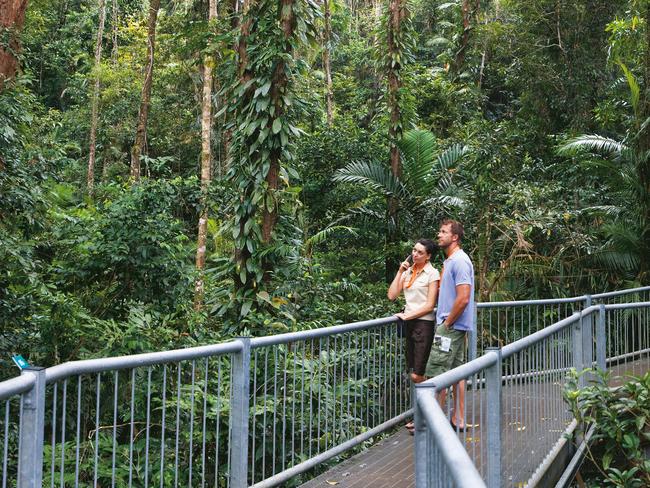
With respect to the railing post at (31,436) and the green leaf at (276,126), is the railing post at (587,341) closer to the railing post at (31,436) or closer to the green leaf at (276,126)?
the green leaf at (276,126)

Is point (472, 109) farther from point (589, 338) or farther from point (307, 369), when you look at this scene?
point (307, 369)

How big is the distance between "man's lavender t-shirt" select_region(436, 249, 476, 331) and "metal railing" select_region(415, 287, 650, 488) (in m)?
0.96

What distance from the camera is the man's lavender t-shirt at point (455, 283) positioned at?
7.04 meters

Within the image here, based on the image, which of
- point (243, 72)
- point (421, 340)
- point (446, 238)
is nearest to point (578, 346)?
point (421, 340)

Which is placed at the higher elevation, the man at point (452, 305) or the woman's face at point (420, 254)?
the woman's face at point (420, 254)

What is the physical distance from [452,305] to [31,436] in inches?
193

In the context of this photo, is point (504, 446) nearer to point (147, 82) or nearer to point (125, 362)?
point (125, 362)

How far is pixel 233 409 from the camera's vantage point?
4.84 metres

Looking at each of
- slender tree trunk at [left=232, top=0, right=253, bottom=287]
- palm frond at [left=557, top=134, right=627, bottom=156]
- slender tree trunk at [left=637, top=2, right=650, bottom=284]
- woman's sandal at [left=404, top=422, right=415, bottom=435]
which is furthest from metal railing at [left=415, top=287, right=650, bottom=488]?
palm frond at [left=557, top=134, right=627, bottom=156]

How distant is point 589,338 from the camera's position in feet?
24.7

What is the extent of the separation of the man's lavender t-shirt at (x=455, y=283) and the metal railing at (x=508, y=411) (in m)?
0.96

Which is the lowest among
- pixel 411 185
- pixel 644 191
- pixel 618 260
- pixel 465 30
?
pixel 618 260

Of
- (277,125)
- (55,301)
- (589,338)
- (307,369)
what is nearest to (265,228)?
(277,125)

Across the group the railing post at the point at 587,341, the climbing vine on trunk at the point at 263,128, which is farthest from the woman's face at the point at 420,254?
the climbing vine on trunk at the point at 263,128
